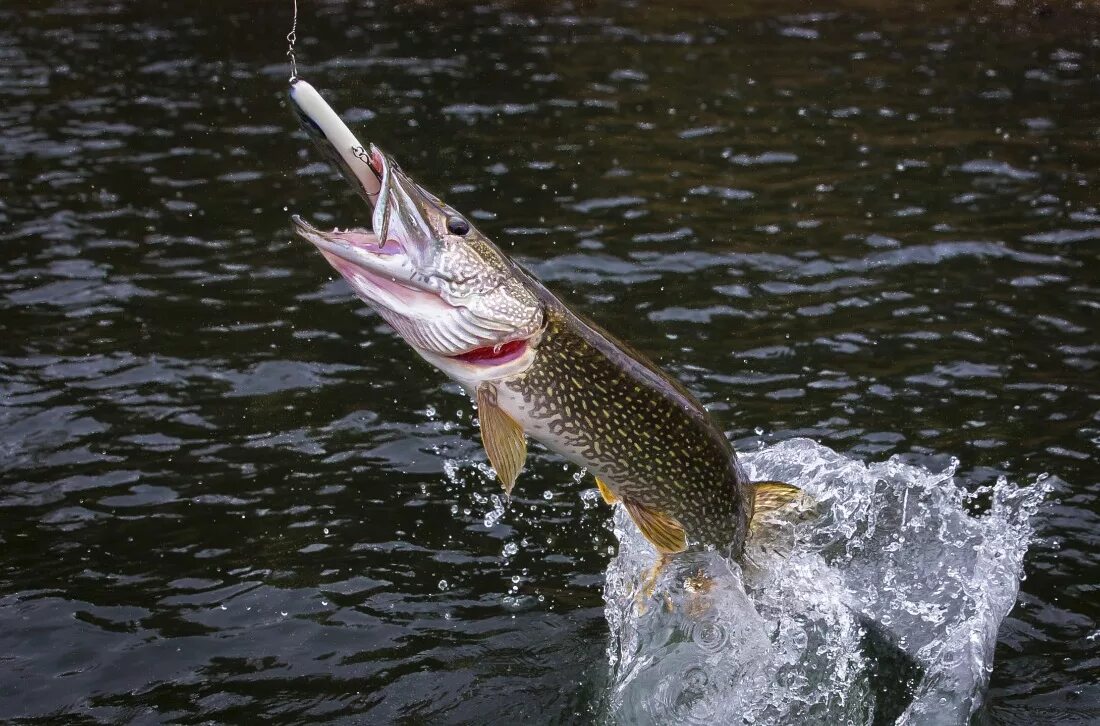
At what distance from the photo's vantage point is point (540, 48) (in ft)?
60.1

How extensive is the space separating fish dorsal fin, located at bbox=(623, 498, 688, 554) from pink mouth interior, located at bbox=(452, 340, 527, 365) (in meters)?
0.94

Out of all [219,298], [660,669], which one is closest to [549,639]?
[660,669]

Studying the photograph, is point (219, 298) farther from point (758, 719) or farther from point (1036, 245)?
point (1036, 245)

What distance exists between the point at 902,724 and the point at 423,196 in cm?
359

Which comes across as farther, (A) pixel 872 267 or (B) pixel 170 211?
(B) pixel 170 211

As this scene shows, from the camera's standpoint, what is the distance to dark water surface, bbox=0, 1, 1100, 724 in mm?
6727

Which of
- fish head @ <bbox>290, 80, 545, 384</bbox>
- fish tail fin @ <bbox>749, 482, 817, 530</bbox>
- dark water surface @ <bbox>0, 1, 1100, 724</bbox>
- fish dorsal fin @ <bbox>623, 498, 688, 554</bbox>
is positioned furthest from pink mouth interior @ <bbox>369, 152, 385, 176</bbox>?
dark water surface @ <bbox>0, 1, 1100, 724</bbox>

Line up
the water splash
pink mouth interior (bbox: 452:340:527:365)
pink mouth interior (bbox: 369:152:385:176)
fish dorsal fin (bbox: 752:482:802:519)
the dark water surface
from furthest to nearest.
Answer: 1. the dark water surface
2. the water splash
3. fish dorsal fin (bbox: 752:482:802:519)
4. pink mouth interior (bbox: 452:340:527:365)
5. pink mouth interior (bbox: 369:152:385:176)

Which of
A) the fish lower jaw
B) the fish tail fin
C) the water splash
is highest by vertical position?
the fish lower jaw

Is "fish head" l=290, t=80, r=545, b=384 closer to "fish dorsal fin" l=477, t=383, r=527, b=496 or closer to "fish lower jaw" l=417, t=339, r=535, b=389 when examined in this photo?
"fish lower jaw" l=417, t=339, r=535, b=389

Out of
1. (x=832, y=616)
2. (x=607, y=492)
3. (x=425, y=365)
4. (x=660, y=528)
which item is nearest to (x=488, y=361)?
(x=607, y=492)

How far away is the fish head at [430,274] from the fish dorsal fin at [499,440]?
11 centimetres

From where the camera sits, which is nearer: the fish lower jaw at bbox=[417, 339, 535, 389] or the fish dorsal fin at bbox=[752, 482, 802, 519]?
the fish lower jaw at bbox=[417, 339, 535, 389]

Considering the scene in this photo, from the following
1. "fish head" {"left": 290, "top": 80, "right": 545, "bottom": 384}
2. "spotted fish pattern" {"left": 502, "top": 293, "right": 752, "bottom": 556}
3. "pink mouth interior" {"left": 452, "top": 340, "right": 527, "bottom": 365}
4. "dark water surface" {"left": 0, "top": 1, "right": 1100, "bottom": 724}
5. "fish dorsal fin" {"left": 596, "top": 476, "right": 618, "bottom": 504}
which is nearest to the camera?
"fish head" {"left": 290, "top": 80, "right": 545, "bottom": 384}
